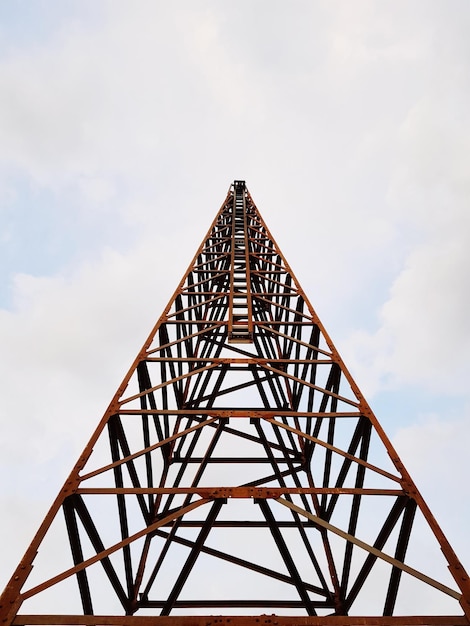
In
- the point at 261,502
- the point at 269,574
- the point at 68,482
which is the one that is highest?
the point at 68,482

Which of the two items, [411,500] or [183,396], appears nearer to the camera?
[411,500]

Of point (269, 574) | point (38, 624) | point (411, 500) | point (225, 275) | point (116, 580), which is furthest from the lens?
point (225, 275)

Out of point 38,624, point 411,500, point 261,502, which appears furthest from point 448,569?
point 38,624

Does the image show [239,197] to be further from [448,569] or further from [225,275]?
[448,569]

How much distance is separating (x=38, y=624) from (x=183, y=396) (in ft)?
24.5

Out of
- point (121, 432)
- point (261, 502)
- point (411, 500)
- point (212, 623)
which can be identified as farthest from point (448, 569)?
point (121, 432)

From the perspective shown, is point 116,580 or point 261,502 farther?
point 116,580

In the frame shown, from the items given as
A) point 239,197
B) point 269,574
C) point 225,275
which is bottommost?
point 269,574

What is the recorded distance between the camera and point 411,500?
17.3 ft

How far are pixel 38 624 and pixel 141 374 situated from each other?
4532 millimetres

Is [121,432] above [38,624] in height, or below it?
above

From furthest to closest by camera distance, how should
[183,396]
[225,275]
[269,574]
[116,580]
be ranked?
[225,275], [183,396], [269,574], [116,580]

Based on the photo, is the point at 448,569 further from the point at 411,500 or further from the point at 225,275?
the point at 225,275

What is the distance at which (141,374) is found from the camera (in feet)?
27.0
